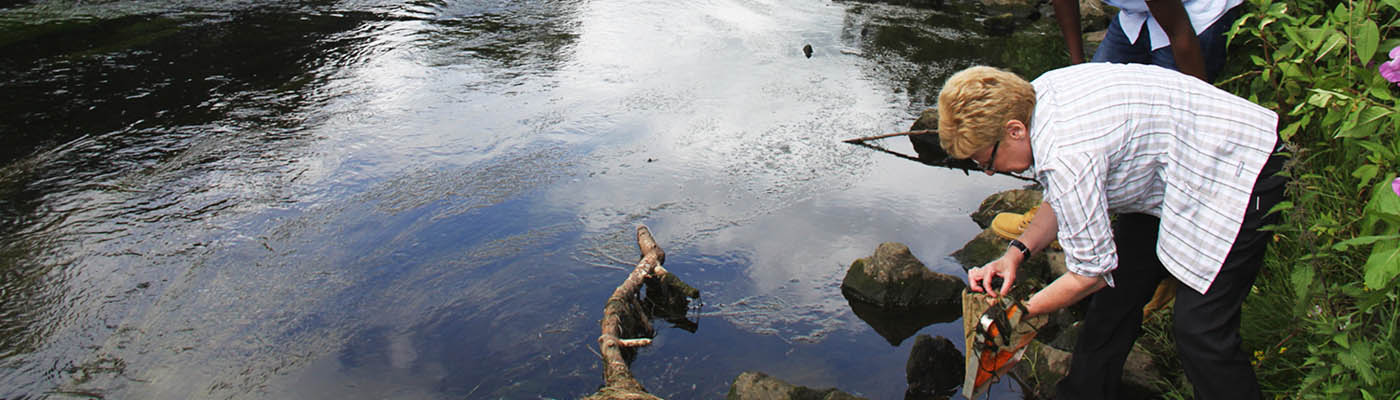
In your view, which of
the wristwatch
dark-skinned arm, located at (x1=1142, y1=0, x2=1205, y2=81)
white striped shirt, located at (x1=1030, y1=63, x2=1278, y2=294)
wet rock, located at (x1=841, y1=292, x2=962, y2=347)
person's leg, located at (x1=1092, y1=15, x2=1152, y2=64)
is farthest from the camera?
wet rock, located at (x1=841, y1=292, x2=962, y2=347)

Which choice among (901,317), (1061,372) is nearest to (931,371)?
(1061,372)

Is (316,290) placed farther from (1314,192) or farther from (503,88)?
(1314,192)

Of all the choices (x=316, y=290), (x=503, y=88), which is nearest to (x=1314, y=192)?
(x=316, y=290)

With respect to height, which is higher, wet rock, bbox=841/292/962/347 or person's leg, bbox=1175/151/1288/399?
person's leg, bbox=1175/151/1288/399

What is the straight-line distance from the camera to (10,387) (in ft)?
13.4

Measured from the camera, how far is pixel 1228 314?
261 centimetres

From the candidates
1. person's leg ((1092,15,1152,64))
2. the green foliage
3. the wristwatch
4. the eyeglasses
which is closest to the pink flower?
the green foliage

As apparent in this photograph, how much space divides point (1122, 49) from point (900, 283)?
5.36 feet

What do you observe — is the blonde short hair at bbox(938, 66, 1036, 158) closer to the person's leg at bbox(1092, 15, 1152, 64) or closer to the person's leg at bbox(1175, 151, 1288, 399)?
the person's leg at bbox(1175, 151, 1288, 399)

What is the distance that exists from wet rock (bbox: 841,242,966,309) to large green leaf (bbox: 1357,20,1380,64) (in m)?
2.53

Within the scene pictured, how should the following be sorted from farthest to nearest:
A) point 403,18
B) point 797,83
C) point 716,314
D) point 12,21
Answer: point 403,18
point 12,21
point 797,83
point 716,314

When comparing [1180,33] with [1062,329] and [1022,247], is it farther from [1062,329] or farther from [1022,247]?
[1062,329]

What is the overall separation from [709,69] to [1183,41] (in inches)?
246

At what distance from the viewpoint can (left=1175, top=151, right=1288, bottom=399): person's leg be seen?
2.50 meters
